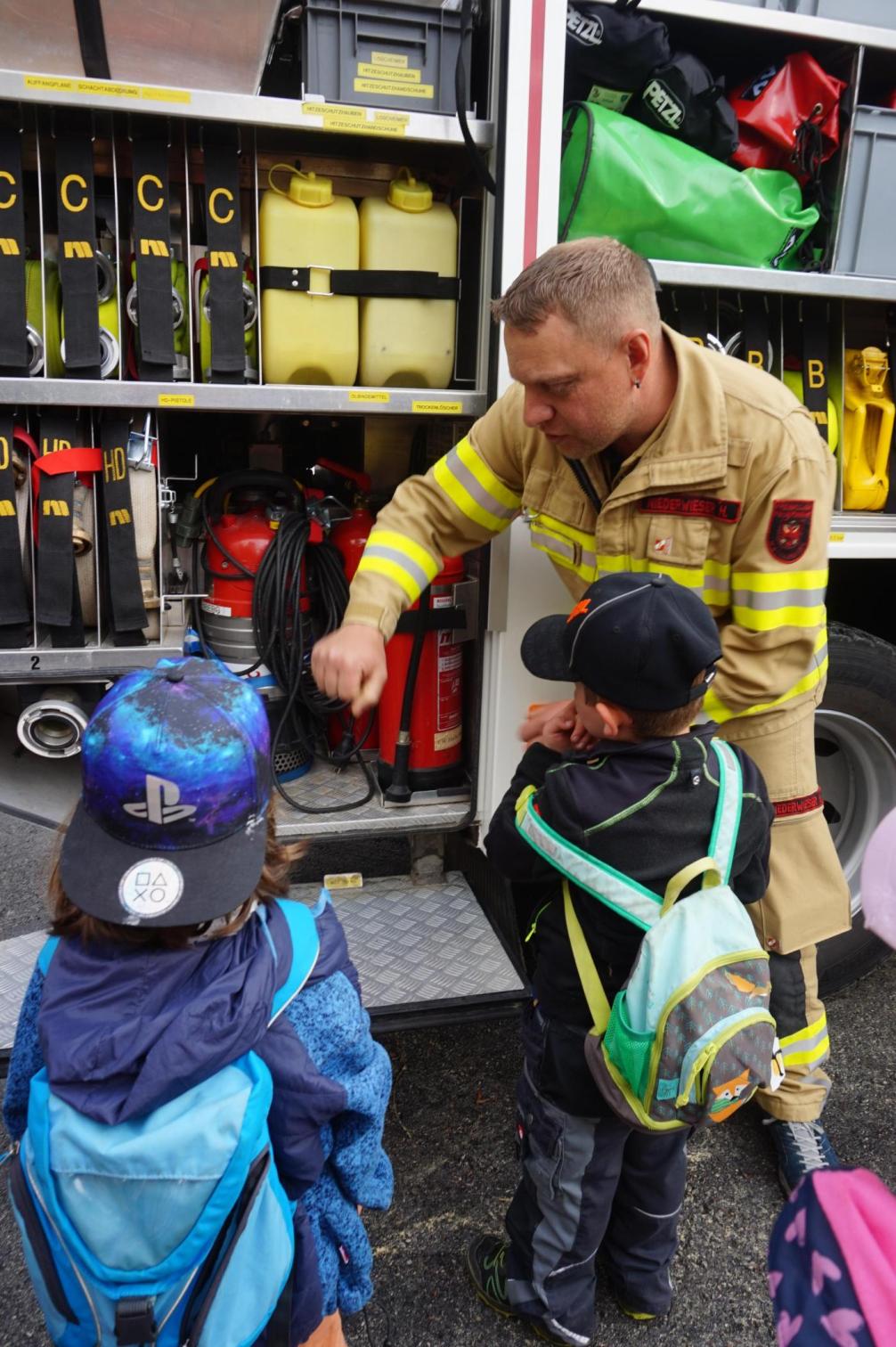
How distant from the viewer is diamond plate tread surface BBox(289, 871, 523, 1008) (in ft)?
7.98

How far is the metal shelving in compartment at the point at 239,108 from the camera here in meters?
2.06

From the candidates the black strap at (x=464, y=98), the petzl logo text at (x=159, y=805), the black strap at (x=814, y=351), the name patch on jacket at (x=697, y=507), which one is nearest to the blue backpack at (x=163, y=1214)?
the petzl logo text at (x=159, y=805)

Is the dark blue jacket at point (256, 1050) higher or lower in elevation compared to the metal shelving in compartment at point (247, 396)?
lower

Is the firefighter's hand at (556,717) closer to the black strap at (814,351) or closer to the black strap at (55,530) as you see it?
the black strap at (55,530)

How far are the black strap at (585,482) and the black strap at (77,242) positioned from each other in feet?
3.79

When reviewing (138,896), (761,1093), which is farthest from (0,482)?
(761,1093)

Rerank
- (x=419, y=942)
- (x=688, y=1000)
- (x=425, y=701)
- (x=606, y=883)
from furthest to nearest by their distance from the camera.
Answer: (x=425, y=701), (x=419, y=942), (x=606, y=883), (x=688, y=1000)

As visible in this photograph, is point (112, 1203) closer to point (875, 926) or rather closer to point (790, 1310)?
point (790, 1310)

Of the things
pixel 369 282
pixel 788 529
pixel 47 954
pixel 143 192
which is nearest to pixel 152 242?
pixel 143 192

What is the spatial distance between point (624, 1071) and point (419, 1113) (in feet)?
3.83

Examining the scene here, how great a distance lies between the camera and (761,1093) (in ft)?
7.91

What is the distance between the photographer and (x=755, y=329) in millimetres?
2734

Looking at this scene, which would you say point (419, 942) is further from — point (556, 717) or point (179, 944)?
point (179, 944)

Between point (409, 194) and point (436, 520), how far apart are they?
85cm
